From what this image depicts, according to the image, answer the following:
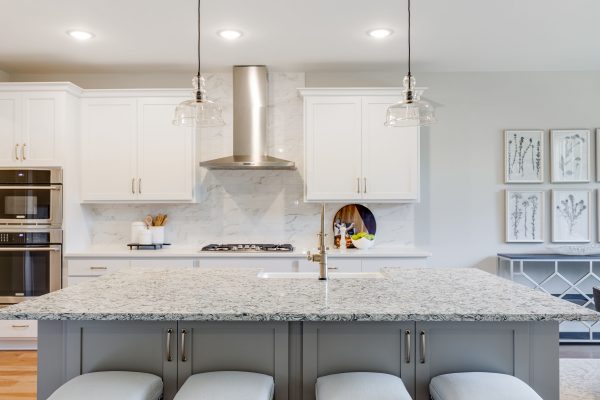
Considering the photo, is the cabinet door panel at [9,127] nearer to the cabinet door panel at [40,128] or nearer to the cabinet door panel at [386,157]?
the cabinet door panel at [40,128]

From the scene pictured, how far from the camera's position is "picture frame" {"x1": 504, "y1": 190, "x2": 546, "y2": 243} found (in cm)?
445

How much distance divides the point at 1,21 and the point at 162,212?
2.07 m

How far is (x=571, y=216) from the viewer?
443 centimetres

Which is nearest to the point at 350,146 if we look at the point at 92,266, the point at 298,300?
the point at 298,300

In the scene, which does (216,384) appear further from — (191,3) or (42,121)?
(42,121)

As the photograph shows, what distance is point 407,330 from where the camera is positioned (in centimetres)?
194

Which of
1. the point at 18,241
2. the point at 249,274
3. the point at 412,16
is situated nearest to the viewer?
the point at 249,274

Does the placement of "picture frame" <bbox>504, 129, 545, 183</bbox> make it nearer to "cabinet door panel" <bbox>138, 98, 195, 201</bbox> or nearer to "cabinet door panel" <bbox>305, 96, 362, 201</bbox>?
"cabinet door panel" <bbox>305, 96, 362, 201</bbox>

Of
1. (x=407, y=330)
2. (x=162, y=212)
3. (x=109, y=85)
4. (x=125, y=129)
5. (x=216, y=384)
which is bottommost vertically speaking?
(x=216, y=384)

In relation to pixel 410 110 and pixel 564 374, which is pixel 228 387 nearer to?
pixel 410 110

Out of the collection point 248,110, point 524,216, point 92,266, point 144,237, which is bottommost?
point 92,266

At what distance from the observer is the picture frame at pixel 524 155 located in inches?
175

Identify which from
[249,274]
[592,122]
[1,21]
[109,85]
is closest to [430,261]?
[592,122]

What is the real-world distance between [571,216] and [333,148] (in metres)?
2.46
